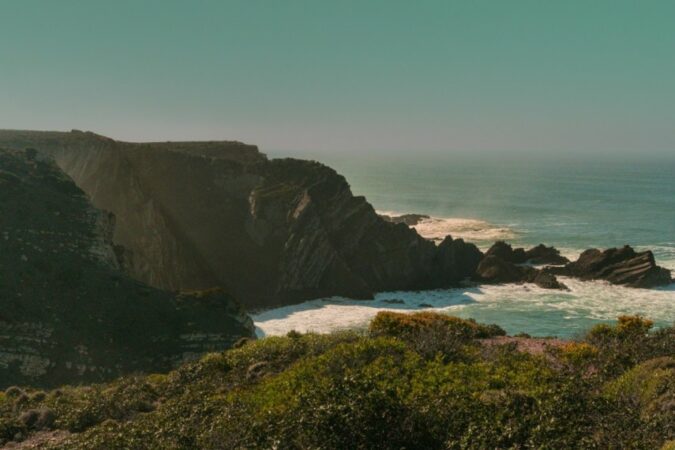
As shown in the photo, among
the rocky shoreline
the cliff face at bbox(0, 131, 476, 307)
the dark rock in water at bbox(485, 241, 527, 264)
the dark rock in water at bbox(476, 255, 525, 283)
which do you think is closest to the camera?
the rocky shoreline

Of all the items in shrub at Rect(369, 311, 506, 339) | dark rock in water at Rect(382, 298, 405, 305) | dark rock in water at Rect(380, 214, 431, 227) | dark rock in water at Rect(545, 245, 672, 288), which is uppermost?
dark rock in water at Rect(380, 214, 431, 227)

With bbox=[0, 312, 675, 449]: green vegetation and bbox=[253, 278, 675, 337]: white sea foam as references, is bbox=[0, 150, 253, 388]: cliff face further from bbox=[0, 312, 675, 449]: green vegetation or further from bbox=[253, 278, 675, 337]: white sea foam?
bbox=[253, 278, 675, 337]: white sea foam

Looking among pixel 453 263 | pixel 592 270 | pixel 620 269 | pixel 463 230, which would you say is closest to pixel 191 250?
pixel 453 263

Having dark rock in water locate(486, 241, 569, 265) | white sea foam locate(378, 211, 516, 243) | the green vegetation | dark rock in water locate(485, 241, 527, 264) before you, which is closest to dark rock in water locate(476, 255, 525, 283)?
dark rock in water locate(485, 241, 527, 264)

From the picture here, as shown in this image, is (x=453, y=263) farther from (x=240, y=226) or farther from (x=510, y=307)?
(x=240, y=226)

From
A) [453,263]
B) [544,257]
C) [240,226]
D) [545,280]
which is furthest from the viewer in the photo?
[544,257]

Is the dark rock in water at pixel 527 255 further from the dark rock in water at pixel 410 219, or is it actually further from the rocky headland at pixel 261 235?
the dark rock in water at pixel 410 219
